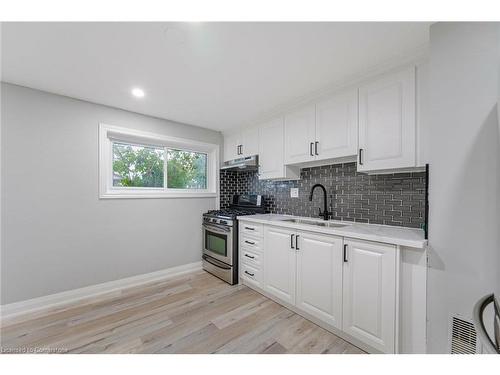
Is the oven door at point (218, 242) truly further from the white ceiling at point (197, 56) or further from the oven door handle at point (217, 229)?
the white ceiling at point (197, 56)

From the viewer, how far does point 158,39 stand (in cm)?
145

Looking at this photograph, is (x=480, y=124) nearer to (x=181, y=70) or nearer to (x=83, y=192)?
(x=181, y=70)

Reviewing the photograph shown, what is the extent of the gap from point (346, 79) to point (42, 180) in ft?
10.5

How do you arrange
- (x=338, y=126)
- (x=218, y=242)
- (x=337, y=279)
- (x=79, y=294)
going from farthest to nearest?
(x=218, y=242)
(x=79, y=294)
(x=338, y=126)
(x=337, y=279)

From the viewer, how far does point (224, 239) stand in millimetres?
2875

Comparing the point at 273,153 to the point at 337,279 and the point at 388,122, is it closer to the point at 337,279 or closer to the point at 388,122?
the point at 388,122

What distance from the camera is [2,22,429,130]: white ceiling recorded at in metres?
1.36

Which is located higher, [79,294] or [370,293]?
[370,293]

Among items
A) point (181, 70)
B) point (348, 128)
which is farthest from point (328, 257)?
point (181, 70)

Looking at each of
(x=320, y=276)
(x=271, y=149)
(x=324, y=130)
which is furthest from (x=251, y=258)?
(x=324, y=130)

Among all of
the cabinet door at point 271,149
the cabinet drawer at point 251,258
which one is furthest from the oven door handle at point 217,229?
the cabinet door at point 271,149

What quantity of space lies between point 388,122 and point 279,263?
166cm

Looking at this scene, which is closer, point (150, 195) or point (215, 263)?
point (150, 195)

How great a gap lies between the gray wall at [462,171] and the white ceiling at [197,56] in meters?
0.34
